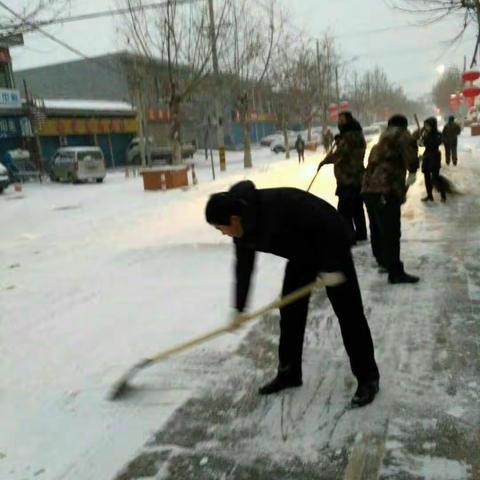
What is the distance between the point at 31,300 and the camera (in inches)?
227

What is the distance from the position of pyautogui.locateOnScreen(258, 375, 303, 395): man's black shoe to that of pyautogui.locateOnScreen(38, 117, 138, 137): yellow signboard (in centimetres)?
2553

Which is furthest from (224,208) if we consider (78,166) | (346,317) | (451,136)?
(78,166)

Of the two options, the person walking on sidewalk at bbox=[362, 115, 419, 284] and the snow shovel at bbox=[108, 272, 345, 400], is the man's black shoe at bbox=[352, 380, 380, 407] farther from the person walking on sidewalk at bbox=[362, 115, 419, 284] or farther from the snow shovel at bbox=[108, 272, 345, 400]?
the person walking on sidewalk at bbox=[362, 115, 419, 284]

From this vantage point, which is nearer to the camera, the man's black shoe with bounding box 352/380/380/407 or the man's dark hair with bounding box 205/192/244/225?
the man's dark hair with bounding box 205/192/244/225

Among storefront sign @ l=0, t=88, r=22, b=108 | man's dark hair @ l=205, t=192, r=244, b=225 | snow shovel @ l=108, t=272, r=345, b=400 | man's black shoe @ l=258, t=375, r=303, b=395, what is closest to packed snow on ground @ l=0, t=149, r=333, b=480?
snow shovel @ l=108, t=272, r=345, b=400

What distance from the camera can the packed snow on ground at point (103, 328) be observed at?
3057 millimetres

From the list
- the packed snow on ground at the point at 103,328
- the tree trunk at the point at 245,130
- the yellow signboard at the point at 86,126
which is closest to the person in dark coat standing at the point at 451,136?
the packed snow on ground at the point at 103,328

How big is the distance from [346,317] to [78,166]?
20.9 metres

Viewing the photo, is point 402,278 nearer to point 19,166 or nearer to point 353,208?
point 353,208

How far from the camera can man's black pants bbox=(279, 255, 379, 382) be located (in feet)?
10.4

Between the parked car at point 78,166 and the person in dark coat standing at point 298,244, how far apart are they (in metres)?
20.7

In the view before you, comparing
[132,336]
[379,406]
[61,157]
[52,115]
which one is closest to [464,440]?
[379,406]

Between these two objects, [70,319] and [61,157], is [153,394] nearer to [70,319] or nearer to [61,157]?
[70,319]

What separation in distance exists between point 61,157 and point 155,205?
38.6 feet
